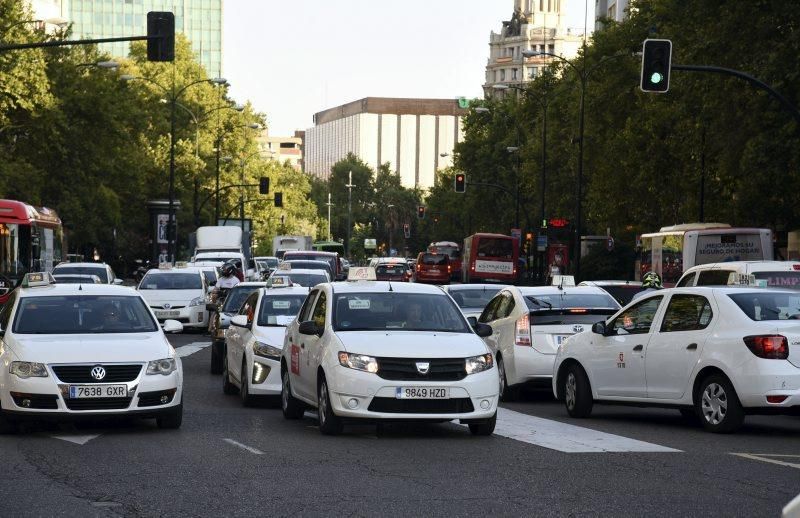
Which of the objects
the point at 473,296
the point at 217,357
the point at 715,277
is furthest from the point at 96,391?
the point at 473,296

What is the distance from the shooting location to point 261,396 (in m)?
18.7

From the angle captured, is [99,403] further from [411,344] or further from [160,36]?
[160,36]

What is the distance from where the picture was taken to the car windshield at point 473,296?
26.1 meters

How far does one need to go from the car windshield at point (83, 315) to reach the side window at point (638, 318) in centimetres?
493

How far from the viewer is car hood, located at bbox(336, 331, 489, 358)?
1407 cm

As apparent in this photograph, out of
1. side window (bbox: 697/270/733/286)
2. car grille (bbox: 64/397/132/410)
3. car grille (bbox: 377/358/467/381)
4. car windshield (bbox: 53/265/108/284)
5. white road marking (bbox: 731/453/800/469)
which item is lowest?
car windshield (bbox: 53/265/108/284)

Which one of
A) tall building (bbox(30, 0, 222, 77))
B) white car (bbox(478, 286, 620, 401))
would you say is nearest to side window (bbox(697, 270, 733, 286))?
white car (bbox(478, 286, 620, 401))

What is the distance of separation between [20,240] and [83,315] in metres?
22.9

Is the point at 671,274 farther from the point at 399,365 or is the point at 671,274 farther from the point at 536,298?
the point at 399,365

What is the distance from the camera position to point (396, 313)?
1523 cm

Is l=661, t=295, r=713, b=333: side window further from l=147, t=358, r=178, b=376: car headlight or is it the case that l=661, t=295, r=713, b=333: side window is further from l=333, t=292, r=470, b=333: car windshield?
l=147, t=358, r=178, b=376: car headlight

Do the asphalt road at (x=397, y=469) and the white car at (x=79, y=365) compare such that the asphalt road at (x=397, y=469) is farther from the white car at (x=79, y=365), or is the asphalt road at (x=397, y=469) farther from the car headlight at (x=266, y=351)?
the car headlight at (x=266, y=351)

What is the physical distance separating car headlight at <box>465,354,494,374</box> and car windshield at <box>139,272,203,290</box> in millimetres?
26406

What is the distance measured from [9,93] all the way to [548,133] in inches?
1520
